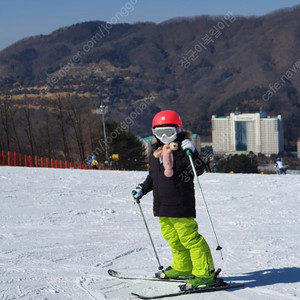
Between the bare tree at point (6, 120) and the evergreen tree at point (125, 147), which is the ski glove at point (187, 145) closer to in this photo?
the bare tree at point (6, 120)

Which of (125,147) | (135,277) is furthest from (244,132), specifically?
(135,277)

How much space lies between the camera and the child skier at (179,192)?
404 cm

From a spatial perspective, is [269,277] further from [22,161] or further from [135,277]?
[22,161]

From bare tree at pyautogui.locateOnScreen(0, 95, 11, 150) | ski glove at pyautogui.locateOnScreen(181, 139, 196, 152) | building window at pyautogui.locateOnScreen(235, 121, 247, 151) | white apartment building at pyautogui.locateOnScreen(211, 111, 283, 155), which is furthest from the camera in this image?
building window at pyautogui.locateOnScreen(235, 121, 247, 151)

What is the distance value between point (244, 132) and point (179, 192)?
126 metres

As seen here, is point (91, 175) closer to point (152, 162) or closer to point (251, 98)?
point (152, 162)

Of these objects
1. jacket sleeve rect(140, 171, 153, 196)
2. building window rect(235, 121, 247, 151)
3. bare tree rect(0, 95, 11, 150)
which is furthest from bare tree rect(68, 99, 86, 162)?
building window rect(235, 121, 247, 151)

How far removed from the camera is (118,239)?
625 cm

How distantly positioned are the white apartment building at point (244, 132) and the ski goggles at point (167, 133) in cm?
11824

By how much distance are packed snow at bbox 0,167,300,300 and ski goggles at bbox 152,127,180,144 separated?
1030 millimetres

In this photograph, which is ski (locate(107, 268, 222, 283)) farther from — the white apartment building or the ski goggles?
the white apartment building

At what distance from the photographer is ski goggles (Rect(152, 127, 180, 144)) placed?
4.08 meters

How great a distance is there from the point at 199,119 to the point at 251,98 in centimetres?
1584

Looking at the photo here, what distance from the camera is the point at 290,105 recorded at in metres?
164
